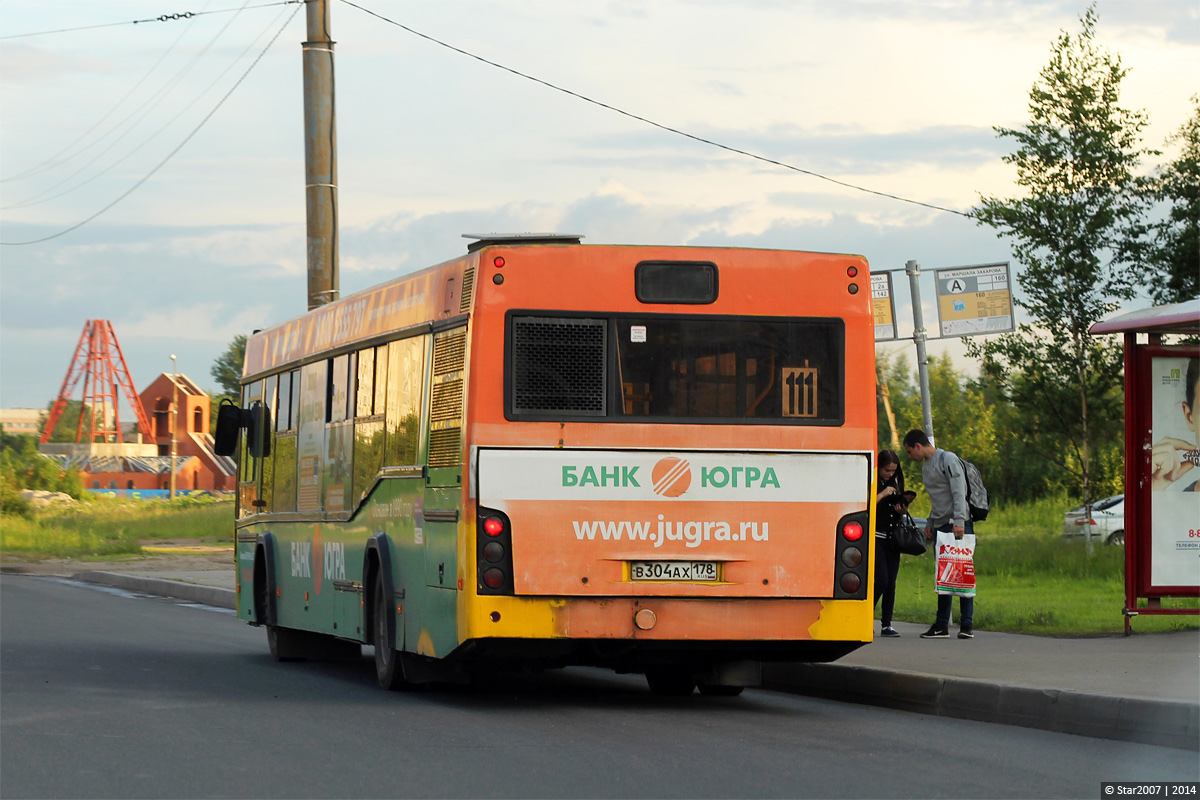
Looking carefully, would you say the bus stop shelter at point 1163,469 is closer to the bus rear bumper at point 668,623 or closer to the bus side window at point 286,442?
the bus rear bumper at point 668,623

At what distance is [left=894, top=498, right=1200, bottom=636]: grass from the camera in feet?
51.1

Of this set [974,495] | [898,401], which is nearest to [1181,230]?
[974,495]

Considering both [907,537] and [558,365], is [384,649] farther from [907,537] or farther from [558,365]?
[907,537]

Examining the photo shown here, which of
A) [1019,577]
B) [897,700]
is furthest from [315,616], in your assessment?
[1019,577]

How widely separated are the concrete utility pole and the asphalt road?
23.9 ft

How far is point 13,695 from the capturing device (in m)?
11.8

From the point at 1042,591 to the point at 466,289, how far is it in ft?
41.6

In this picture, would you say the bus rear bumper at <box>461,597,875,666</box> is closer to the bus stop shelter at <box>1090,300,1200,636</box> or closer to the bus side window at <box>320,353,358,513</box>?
the bus side window at <box>320,353,358,513</box>

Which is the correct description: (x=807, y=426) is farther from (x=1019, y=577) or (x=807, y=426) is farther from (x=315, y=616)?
(x=1019, y=577)

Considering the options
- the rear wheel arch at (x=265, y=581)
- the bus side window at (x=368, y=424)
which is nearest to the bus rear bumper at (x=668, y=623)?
the bus side window at (x=368, y=424)

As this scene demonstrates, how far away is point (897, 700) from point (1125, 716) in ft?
7.02

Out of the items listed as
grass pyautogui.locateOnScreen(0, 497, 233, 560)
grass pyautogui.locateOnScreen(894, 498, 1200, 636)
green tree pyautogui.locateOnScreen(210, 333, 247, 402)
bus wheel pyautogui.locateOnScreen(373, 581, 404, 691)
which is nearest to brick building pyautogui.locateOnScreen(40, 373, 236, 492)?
green tree pyautogui.locateOnScreen(210, 333, 247, 402)

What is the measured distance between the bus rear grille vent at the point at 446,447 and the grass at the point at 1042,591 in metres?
6.29

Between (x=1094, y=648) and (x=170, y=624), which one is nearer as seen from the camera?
(x=1094, y=648)
